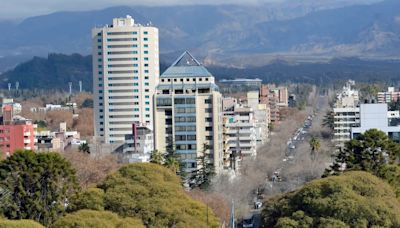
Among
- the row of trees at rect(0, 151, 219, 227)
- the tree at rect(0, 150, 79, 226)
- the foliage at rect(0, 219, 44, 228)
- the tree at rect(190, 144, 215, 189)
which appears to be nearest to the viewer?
the foliage at rect(0, 219, 44, 228)

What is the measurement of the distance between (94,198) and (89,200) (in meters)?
0.19

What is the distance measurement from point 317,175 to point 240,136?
62.9 feet

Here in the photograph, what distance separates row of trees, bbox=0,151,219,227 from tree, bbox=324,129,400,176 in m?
7.53

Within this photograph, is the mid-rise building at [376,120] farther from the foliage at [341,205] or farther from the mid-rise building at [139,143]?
the foliage at [341,205]

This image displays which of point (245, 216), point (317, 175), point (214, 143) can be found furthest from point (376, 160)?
point (214, 143)

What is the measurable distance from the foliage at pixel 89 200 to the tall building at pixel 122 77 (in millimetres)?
48385

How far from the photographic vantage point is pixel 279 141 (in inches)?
3221

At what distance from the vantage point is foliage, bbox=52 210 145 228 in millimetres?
30672

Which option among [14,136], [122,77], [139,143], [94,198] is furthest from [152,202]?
[122,77]

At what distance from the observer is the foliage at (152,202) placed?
110ft

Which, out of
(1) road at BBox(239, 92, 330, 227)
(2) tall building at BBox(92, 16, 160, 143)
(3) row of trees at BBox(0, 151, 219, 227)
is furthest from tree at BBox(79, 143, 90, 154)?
(3) row of trees at BBox(0, 151, 219, 227)

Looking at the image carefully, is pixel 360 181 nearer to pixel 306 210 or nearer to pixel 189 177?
pixel 306 210

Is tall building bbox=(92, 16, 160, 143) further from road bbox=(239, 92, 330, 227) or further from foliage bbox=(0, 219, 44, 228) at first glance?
foliage bbox=(0, 219, 44, 228)

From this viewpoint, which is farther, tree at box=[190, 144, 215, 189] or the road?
the road
